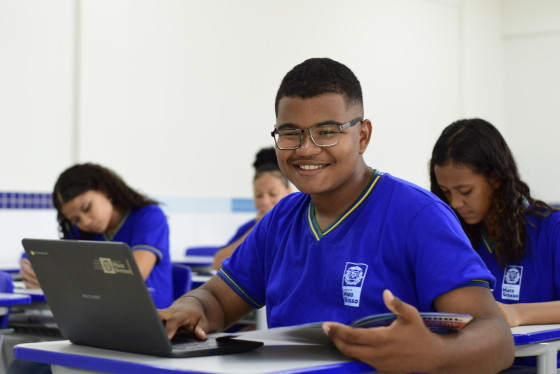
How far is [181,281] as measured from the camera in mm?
3959

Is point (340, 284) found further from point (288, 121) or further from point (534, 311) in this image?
point (534, 311)

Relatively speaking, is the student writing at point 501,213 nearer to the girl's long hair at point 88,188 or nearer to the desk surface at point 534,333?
the desk surface at point 534,333

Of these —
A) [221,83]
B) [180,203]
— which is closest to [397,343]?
[180,203]

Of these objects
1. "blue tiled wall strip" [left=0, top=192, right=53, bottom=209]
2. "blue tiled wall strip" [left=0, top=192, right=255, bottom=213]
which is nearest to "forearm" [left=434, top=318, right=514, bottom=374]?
"blue tiled wall strip" [left=0, top=192, right=255, bottom=213]

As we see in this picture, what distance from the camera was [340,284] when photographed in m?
1.83

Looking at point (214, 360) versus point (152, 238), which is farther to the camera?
point (152, 238)

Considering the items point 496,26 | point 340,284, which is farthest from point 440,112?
point 340,284

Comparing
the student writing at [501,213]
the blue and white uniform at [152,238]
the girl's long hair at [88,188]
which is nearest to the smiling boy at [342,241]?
the student writing at [501,213]

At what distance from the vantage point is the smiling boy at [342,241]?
5.52 ft

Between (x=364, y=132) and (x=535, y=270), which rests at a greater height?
(x=364, y=132)

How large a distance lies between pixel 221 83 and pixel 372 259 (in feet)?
16.2

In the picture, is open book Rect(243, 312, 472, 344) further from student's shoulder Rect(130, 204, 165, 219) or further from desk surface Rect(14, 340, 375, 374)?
student's shoulder Rect(130, 204, 165, 219)

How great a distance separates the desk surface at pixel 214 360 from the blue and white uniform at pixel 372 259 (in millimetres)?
194

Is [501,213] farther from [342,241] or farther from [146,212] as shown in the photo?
[146,212]
